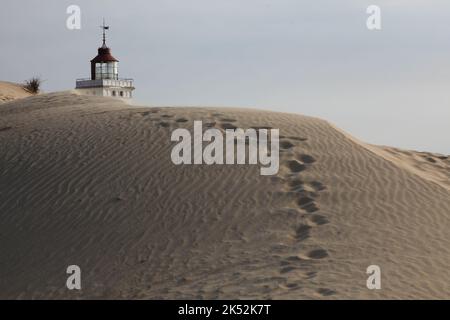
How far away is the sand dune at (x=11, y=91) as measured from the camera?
42.9 meters

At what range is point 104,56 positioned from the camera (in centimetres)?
5138

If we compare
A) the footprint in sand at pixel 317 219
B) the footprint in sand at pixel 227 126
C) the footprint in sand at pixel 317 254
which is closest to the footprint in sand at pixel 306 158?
the footprint in sand at pixel 227 126

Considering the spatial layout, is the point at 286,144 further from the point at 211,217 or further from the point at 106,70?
the point at 106,70

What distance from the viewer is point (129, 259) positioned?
14195 millimetres

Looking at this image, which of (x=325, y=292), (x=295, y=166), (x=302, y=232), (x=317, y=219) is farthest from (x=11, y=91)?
(x=325, y=292)

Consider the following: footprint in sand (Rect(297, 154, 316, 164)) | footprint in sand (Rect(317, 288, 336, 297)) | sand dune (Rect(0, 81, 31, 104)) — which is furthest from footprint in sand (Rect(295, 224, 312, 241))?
sand dune (Rect(0, 81, 31, 104))

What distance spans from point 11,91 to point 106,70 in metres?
7.83

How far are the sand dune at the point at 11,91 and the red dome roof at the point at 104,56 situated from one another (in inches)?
206

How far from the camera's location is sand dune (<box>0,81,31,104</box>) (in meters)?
42.9

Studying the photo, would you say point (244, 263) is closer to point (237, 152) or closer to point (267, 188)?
point (267, 188)
